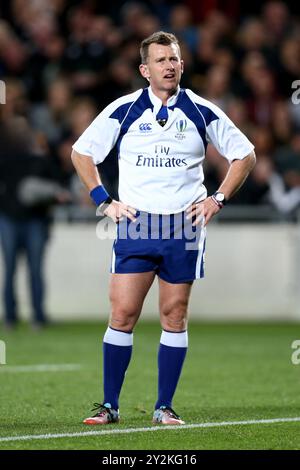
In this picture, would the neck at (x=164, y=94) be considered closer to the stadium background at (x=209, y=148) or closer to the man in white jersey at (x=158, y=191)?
the man in white jersey at (x=158, y=191)

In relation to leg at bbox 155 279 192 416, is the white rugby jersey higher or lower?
higher

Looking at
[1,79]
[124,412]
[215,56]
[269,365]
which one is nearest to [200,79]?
[215,56]

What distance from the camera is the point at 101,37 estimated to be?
17.2 metres

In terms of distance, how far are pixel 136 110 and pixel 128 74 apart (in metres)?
8.96

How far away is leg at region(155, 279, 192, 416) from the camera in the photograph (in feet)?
24.2

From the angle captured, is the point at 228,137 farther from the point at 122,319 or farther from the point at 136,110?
the point at 122,319

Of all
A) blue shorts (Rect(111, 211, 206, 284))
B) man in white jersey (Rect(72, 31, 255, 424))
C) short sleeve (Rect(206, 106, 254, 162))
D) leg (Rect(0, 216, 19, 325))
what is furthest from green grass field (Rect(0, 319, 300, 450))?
short sleeve (Rect(206, 106, 254, 162))

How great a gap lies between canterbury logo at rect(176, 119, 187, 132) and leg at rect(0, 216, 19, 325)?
7507mm

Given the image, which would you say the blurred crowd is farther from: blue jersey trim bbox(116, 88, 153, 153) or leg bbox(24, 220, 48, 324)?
blue jersey trim bbox(116, 88, 153, 153)

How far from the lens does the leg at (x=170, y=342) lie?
24.2 feet

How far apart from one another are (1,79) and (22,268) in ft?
7.83

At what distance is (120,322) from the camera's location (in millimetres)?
7359

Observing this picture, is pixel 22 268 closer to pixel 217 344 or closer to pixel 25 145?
pixel 25 145

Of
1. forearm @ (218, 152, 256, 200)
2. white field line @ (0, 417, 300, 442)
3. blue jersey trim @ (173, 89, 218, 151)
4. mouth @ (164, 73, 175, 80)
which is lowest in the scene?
white field line @ (0, 417, 300, 442)
